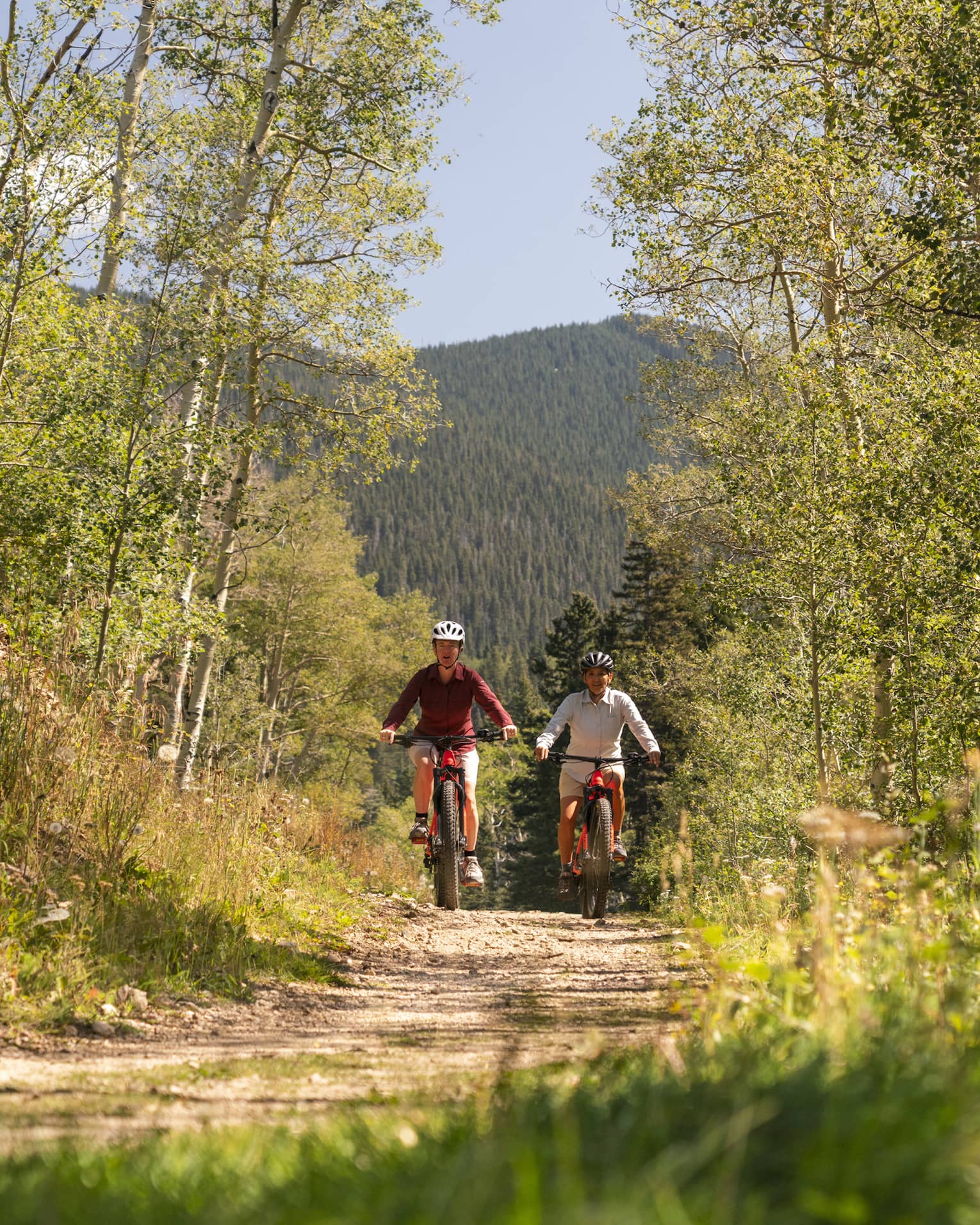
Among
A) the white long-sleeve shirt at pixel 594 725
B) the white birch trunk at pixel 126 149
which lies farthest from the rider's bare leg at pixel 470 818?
the white birch trunk at pixel 126 149

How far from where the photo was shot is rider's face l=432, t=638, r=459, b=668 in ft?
30.7

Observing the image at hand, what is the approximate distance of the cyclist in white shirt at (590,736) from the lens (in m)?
9.58

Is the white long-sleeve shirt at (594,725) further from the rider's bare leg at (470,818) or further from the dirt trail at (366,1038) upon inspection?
the dirt trail at (366,1038)

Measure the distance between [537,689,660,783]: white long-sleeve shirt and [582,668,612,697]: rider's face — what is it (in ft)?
0.27

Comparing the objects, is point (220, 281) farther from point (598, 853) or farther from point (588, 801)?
point (598, 853)

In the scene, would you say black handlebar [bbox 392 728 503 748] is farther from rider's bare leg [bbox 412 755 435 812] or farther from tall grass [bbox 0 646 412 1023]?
tall grass [bbox 0 646 412 1023]

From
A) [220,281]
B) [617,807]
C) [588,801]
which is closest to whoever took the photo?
[588,801]

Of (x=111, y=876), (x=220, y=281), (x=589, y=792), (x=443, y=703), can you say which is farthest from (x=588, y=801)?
(x=220, y=281)

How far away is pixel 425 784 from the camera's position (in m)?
9.41

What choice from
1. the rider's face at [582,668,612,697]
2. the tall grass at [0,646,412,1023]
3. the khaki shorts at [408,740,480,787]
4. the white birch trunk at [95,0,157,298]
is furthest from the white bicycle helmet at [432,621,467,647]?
the white birch trunk at [95,0,157,298]

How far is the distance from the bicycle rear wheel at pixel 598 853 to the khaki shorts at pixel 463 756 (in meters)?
1.13

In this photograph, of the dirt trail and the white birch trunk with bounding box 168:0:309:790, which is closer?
the dirt trail

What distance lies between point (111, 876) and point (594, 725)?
4686 millimetres

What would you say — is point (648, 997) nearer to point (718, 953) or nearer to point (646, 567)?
point (718, 953)
